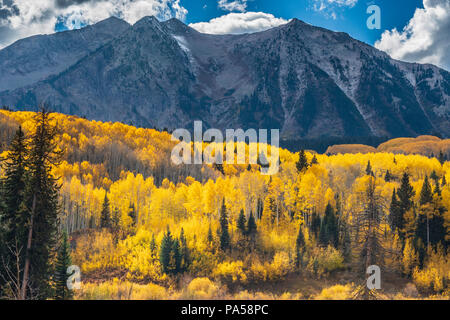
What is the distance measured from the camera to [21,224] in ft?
92.9

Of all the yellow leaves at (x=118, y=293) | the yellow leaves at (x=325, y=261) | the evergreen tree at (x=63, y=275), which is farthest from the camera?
the yellow leaves at (x=325, y=261)

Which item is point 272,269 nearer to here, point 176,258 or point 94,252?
point 176,258

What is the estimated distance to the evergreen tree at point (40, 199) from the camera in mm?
24516

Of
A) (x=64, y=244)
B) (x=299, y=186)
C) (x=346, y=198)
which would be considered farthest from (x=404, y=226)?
(x=64, y=244)

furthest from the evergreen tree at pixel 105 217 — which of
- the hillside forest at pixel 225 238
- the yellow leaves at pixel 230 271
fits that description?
the yellow leaves at pixel 230 271

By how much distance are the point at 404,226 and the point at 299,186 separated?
65.7ft

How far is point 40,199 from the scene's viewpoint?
25.2 metres

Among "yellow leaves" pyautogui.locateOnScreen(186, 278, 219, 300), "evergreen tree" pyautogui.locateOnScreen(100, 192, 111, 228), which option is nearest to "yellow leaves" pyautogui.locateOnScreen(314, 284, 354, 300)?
"yellow leaves" pyautogui.locateOnScreen(186, 278, 219, 300)

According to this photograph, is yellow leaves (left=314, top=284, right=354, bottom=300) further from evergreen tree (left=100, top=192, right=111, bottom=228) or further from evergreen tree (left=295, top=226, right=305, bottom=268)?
evergreen tree (left=100, top=192, right=111, bottom=228)

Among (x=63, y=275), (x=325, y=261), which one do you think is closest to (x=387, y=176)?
(x=325, y=261)

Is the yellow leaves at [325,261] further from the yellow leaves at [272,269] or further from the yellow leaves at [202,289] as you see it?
the yellow leaves at [202,289]

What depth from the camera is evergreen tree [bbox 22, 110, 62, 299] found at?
80.4 ft

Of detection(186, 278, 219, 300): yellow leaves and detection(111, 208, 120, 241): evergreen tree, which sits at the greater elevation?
detection(111, 208, 120, 241): evergreen tree
